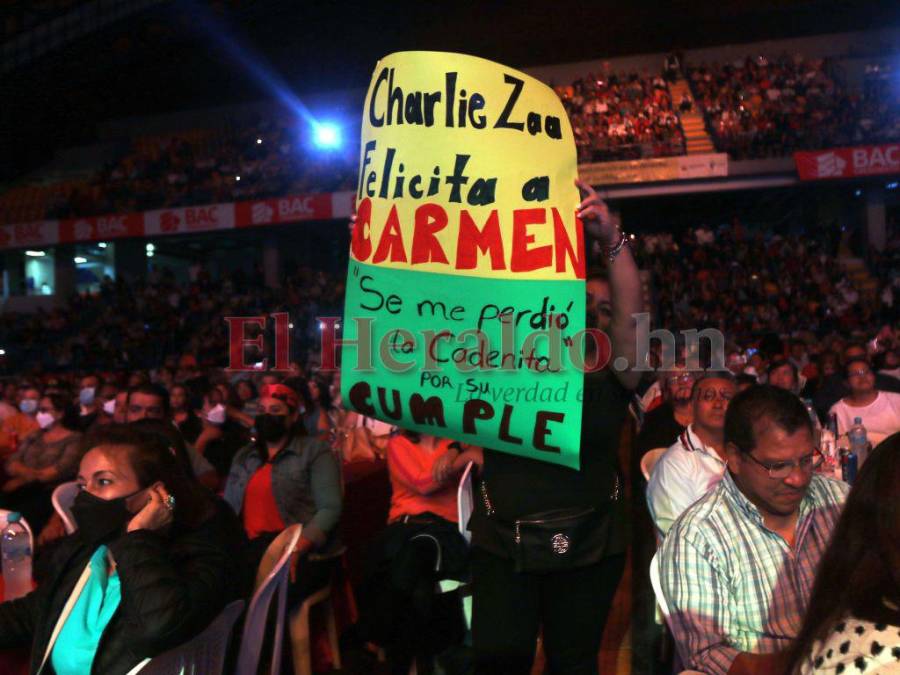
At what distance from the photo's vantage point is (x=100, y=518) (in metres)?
2.18

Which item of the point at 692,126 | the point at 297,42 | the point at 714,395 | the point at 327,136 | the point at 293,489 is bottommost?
the point at 293,489

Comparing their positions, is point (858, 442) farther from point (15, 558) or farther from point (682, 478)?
point (15, 558)

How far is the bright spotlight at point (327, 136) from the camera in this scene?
22.0m

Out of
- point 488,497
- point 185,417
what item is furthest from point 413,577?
point 185,417

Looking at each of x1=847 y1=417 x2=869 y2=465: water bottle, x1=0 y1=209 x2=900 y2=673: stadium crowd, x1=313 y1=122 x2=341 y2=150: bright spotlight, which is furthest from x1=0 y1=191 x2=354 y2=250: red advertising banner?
x1=847 y1=417 x2=869 y2=465: water bottle

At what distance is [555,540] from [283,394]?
226cm

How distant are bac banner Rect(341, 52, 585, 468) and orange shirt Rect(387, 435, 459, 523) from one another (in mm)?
1464

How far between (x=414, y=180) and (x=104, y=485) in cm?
112

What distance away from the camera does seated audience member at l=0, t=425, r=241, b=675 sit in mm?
2062

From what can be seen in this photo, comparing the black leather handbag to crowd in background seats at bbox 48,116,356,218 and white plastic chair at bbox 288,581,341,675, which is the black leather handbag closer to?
white plastic chair at bbox 288,581,341,675

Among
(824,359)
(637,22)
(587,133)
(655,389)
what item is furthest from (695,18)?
(655,389)

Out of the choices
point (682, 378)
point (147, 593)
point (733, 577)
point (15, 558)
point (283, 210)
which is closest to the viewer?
point (733, 577)

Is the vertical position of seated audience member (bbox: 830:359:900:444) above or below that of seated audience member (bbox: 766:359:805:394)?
below

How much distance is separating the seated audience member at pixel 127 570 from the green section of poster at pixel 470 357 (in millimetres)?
524
